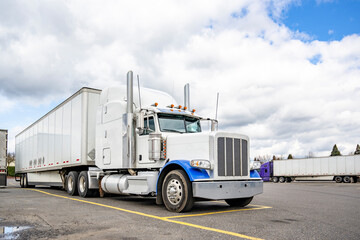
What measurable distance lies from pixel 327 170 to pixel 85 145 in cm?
3230

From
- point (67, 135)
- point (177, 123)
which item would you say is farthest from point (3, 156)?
point (177, 123)

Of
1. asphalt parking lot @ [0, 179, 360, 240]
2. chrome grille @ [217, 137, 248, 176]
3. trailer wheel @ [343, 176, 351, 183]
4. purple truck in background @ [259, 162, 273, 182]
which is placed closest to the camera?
asphalt parking lot @ [0, 179, 360, 240]

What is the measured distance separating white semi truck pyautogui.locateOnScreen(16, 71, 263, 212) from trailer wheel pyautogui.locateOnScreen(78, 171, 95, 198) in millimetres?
37

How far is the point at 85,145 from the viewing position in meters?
13.1

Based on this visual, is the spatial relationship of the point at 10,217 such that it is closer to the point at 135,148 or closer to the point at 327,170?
the point at 135,148

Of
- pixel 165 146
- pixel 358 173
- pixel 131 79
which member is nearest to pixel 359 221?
pixel 165 146

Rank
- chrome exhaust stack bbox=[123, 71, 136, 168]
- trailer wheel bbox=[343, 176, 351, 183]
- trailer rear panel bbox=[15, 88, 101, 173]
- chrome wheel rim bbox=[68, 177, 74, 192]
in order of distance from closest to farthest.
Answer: chrome exhaust stack bbox=[123, 71, 136, 168], trailer rear panel bbox=[15, 88, 101, 173], chrome wheel rim bbox=[68, 177, 74, 192], trailer wheel bbox=[343, 176, 351, 183]

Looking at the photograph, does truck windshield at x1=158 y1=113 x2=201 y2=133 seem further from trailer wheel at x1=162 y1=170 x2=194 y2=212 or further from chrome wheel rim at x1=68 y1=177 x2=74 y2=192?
chrome wheel rim at x1=68 y1=177 x2=74 y2=192

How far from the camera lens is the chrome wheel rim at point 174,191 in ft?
27.1

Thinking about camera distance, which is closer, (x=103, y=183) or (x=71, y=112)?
(x=103, y=183)

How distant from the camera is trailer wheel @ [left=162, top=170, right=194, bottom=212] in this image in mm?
8078

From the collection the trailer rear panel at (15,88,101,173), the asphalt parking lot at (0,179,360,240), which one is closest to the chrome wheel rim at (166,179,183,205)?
the asphalt parking lot at (0,179,360,240)

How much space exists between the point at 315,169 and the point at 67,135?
1275 inches

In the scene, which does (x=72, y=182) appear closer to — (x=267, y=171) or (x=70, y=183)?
(x=70, y=183)
